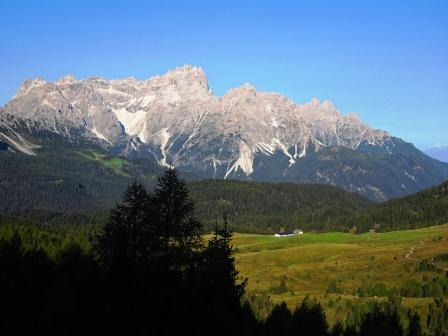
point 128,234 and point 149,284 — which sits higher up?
point 128,234

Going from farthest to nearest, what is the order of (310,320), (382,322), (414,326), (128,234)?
→ (414,326) → (382,322) → (310,320) → (128,234)

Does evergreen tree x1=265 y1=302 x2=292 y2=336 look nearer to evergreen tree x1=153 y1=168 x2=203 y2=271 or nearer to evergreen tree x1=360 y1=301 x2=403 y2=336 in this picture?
evergreen tree x1=360 y1=301 x2=403 y2=336

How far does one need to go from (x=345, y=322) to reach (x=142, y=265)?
92633 millimetres

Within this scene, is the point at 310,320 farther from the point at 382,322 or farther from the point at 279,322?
the point at 382,322

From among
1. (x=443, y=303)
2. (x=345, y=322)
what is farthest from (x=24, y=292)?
(x=443, y=303)

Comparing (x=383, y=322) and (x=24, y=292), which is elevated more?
(x=24, y=292)

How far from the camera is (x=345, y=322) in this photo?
125750 mm

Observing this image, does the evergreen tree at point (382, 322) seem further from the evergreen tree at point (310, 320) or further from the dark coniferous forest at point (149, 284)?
the dark coniferous forest at point (149, 284)

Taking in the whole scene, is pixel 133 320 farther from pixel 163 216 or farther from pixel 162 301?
pixel 163 216

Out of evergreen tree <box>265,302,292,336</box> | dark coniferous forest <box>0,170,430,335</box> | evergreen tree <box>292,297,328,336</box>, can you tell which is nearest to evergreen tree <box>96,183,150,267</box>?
dark coniferous forest <box>0,170,430,335</box>

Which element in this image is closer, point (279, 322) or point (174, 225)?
point (174, 225)

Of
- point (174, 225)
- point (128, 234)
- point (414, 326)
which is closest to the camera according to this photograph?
point (128, 234)

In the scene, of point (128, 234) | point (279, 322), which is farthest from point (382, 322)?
point (128, 234)

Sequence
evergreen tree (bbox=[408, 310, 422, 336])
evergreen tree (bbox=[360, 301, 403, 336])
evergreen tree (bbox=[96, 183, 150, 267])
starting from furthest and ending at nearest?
evergreen tree (bbox=[408, 310, 422, 336]) → evergreen tree (bbox=[360, 301, 403, 336]) → evergreen tree (bbox=[96, 183, 150, 267])
